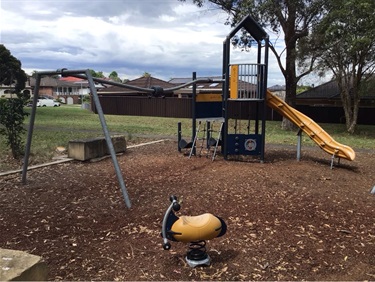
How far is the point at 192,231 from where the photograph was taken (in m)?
3.10

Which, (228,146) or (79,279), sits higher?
(228,146)

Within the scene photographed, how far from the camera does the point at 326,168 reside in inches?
288

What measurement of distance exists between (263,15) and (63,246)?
48.5 ft

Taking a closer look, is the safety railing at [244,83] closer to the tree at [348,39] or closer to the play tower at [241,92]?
the play tower at [241,92]

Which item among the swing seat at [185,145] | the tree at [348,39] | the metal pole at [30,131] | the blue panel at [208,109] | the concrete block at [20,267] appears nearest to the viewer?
the concrete block at [20,267]

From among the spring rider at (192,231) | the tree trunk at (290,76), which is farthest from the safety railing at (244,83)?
the tree trunk at (290,76)

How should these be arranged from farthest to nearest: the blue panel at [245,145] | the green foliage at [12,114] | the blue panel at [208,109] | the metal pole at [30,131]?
the blue panel at [208,109], the blue panel at [245,145], the green foliage at [12,114], the metal pole at [30,131]

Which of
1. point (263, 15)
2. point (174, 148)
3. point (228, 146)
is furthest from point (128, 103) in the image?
point (228, 146)

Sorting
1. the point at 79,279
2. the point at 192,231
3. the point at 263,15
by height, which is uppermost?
the point at 263,15

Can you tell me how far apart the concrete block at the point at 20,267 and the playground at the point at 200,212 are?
2.18 ft

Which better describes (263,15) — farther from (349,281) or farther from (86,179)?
(349,281)

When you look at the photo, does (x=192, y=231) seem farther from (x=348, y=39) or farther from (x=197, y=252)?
(x=348, y=39)

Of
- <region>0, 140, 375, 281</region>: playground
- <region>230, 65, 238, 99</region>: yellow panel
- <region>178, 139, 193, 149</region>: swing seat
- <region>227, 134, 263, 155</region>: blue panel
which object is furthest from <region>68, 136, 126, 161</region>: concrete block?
<region>230, 65, 238, 99</region>: yellow panel

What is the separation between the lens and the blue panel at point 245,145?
25.6ft
